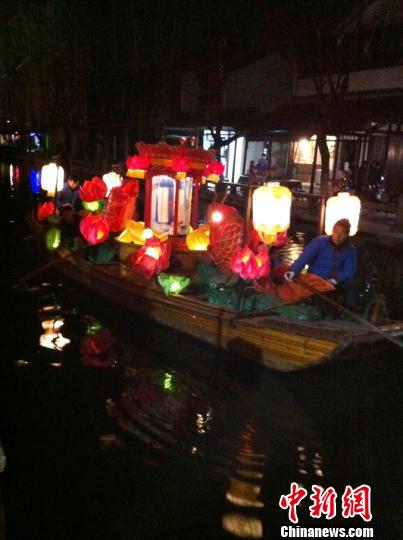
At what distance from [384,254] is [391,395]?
27.2 ft

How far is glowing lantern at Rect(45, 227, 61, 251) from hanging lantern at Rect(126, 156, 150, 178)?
263cm

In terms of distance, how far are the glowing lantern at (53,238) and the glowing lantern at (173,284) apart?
4.26 meters

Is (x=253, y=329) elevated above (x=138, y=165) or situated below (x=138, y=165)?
below

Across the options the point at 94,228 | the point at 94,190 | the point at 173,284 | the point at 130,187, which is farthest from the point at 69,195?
the point at 173,284

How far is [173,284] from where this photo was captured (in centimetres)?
832

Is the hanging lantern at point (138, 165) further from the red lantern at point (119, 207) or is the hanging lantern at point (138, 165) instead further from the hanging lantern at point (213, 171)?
the hanging lantern at point (213, 171)

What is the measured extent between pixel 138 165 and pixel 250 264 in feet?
12.0

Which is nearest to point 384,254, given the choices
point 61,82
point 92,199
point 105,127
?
point 92,199

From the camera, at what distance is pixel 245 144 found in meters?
25.8

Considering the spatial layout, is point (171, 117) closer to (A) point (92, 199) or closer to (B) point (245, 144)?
(B) point (245, 144)

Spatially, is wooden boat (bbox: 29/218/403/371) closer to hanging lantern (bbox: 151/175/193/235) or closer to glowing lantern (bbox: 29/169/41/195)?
hanging lantern (bbox: 151/175/193/235)

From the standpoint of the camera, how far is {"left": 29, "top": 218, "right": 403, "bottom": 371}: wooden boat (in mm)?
6477

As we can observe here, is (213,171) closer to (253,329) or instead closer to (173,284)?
(173,284)

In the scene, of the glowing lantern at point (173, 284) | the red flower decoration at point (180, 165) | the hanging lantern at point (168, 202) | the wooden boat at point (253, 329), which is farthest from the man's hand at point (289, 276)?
the hanging lantern at point (168, 202)
